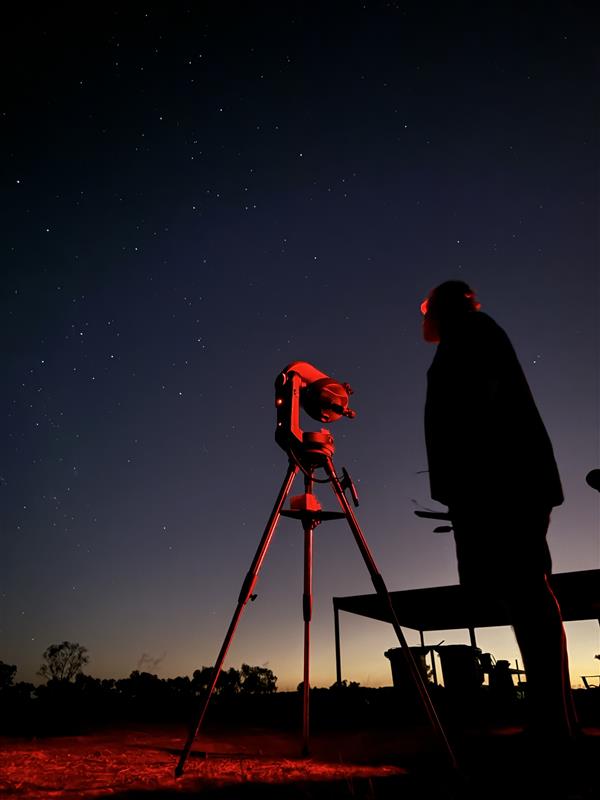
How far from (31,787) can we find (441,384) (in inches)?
104

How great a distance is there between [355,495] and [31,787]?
79.4 inches

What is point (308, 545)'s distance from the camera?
2969 millimetres

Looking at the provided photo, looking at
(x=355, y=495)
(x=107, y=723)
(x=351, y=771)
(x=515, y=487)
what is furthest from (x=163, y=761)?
(x=107, y=723)

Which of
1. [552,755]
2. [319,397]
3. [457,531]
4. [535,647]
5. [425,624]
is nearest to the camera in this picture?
[552,755]

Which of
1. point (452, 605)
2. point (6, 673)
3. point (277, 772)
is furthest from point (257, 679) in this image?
point (277, 772)

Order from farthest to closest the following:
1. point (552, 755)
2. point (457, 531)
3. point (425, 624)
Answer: point (425, 624), point (457, 531), point (552, 755)

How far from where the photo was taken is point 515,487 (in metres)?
2.03

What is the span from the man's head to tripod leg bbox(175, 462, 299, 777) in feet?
3.97

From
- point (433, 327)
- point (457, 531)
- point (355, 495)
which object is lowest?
point (457, 531)

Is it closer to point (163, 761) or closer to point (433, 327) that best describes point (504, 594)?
point (433, 327)

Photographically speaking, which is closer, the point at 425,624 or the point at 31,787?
the point at 31,787

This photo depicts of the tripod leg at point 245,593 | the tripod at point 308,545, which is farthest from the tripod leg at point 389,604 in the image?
the tripod leg at point 245,593

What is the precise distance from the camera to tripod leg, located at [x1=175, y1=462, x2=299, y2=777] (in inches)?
87.3

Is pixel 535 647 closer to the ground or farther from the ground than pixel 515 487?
closer to the ground
